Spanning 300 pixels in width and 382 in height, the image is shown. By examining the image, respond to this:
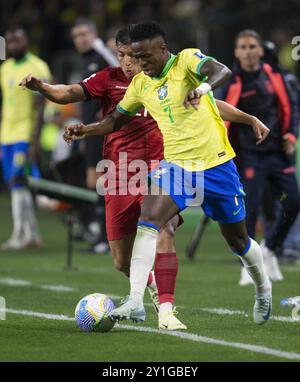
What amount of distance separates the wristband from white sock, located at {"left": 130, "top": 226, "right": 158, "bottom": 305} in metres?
1.04

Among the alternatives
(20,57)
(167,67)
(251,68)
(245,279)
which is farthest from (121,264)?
(20,57)

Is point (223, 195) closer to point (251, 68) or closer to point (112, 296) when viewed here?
point (112, 296)

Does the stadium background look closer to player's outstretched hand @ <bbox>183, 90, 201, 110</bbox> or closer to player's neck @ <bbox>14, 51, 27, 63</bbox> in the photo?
player's outstretched hand @ <bbox>183, 90, 201, 110</bbox>

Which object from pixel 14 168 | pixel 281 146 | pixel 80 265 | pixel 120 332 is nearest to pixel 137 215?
pixel 120 332

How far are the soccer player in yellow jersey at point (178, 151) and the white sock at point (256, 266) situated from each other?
13cm

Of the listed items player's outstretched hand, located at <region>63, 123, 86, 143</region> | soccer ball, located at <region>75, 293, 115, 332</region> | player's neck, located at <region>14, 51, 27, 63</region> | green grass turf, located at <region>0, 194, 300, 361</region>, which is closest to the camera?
green grass turf, located at <region>0, 194, 300, 361</region>

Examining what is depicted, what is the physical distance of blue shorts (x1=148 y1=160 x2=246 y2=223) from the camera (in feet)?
26.6

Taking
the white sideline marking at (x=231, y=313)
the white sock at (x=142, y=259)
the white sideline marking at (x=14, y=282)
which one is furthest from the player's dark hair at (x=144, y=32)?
the white sideline marking at (x=14, y=282)

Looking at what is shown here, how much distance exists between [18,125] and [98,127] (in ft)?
24.1

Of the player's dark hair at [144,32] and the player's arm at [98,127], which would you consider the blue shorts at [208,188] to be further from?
the player's dark hair at [144,32]

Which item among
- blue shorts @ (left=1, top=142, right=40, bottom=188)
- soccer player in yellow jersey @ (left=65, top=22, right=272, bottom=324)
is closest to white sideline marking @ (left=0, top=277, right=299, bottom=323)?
soccer player in yellow jersey @ (left=65, top=22, right=272, bottom=324)

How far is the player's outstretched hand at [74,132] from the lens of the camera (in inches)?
329

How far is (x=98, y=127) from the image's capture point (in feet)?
27.9

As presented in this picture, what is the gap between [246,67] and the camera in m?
11.9
